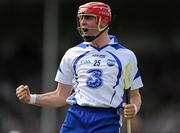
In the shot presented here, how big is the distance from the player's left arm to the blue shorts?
154mm

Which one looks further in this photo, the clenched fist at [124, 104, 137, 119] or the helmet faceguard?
the helmet faceguard

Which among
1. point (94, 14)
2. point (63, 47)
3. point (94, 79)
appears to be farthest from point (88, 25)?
point (63, 47)

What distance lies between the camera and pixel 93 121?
349 inches

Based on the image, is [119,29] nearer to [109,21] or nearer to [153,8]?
[153,8]

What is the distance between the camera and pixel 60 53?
22.3m

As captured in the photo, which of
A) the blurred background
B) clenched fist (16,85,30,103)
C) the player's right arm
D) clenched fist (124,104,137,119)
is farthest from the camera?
the blurred background

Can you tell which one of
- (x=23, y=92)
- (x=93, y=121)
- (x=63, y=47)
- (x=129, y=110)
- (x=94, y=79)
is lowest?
(x=63, y=47)

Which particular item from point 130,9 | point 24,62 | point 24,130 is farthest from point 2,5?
point 24,130

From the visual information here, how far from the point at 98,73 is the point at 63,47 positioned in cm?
1360

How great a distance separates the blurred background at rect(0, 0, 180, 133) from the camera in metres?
20.0

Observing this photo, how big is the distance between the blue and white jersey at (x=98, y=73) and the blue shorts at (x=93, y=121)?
66mm

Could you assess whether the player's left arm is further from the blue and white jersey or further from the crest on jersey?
the crest on jersey

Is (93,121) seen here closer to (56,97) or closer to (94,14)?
(56,97)

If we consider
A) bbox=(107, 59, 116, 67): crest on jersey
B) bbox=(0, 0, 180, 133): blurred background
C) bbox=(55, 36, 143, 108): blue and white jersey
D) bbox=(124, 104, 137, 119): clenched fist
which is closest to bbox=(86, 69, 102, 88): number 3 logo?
bbox=(55, 36, 143, 108): blue and white jersey
